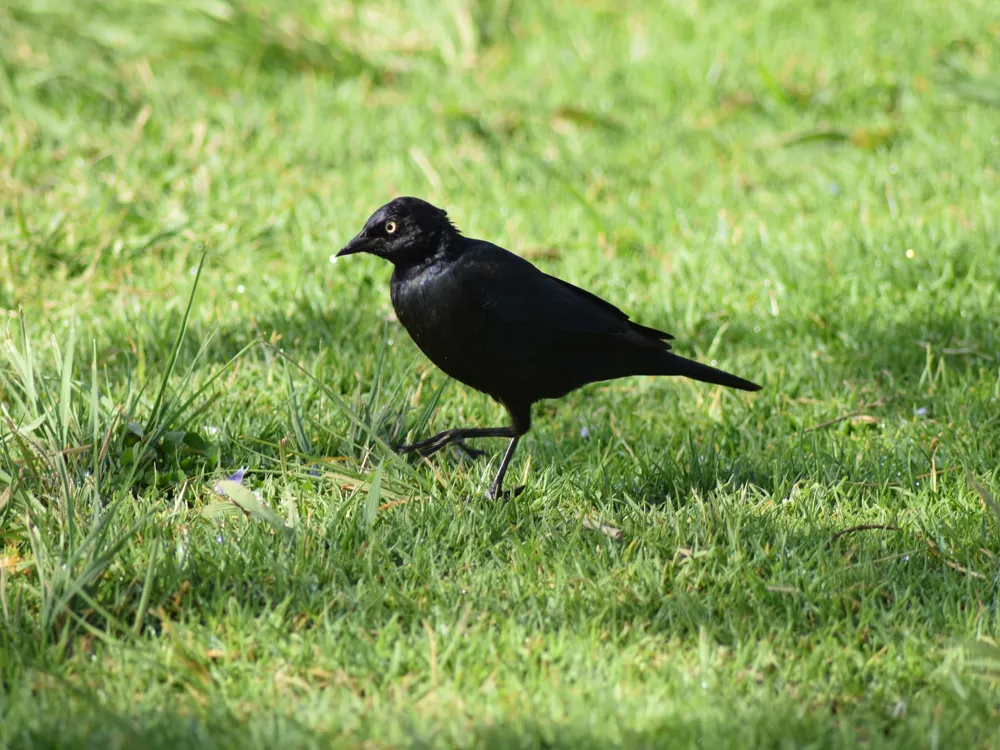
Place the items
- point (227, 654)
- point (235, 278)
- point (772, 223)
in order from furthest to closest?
point (772, 223), point (235, 278), point (227, 654)

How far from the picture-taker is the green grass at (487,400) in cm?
251

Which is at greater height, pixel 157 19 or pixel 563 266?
pixel 157 19

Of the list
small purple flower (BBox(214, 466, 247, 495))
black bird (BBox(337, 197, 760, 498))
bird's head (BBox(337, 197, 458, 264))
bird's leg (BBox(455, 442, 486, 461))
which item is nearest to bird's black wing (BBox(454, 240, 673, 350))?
black bird (BBox(337, 197, 760, 498))

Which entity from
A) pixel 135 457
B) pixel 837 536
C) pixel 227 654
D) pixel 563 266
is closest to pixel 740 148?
pixel 563 266

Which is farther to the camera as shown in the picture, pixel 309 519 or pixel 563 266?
pixel 563 266

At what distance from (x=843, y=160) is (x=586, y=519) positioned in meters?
3.92

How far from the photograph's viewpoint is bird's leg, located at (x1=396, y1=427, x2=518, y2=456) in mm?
3570

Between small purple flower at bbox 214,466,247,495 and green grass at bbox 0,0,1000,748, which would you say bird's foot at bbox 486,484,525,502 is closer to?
green grass at bbox 0,0,1000,748

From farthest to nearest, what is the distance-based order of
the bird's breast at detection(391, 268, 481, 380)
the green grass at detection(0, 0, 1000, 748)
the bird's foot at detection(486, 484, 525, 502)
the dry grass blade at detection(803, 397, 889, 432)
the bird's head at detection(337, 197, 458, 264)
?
the dry grass blade at detection(803, 397, 889, 432)
the bird's head at detection(337, 197, 458, 264)
the bird's breast at detection(391, 268, 481, 380)
the bird's foot at detection(486, 484, 525, 502)
the green grass at detection(0, 0, 1000, 748)

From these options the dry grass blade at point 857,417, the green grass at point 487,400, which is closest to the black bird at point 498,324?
the green grass at point 487,400

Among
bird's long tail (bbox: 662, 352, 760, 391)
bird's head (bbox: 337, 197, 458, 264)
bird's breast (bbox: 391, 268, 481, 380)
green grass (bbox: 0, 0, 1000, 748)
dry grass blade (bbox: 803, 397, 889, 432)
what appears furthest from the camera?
dry grass blade (bbox: 803, 397, 889, 432)

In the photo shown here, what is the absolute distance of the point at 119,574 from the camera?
9.22ft

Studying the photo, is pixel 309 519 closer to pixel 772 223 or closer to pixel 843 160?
pixel 772 223

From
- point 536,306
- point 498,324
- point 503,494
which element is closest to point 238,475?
point 503,494
